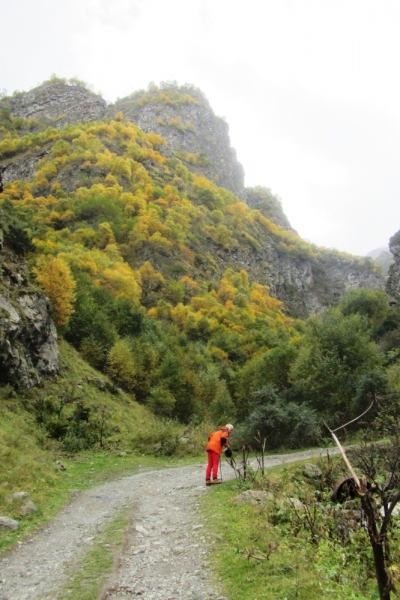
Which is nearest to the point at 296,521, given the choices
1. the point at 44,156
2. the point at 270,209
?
the point at 44,156

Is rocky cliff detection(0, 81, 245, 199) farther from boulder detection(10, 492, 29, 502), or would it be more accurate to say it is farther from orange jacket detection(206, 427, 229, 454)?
boulder detection(10, 492, 29, 502)

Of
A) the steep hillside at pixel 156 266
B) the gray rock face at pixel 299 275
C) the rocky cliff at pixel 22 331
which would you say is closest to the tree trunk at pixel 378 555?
the rocky cliff at pixel 22 331

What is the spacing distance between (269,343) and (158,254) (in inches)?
1015

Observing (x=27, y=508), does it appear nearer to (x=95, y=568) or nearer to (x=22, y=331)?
(x=95, y=568)

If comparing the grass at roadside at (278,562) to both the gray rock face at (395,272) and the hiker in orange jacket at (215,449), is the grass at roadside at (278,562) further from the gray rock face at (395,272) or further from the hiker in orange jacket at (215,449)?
the gray rock face at (395,272)

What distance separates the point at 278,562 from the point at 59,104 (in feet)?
436

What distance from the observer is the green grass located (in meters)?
5.35

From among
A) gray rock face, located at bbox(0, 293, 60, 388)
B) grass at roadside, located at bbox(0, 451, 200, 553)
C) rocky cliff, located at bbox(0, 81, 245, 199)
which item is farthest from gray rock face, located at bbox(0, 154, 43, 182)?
grass at roadside, located at bbox(0, 451, 200, 553)

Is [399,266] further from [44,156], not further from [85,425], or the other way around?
[44,156]

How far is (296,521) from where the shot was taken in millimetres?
6973

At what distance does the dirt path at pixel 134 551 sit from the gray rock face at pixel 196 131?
109 meters

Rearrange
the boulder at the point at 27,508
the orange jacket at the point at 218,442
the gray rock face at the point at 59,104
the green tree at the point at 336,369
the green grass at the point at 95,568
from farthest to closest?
the gray rock face at the point at 59,104 → the green tree at the point at 336,369 → the orange jacket at the point at 218,442 → the boulder at the point at 27,508 → the green grass at the point at 95,568

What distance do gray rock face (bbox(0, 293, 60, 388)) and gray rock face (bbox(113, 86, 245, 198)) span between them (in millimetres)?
93392

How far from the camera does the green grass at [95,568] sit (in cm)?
535
